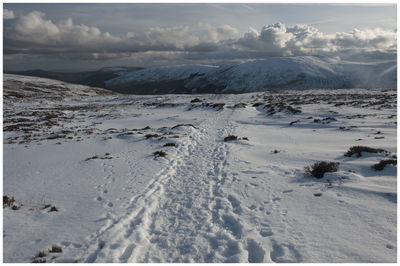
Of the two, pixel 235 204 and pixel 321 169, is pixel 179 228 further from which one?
pixel 321 169

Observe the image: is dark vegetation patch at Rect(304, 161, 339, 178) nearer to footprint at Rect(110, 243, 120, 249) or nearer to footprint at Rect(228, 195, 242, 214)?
footprint at Rect(228, 195, 242, 214)

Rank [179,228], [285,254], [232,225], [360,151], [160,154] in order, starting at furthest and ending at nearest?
[160,154], [360,151], [232,225], [179,228], [285,254]

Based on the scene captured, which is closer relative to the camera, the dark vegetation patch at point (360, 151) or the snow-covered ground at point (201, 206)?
the snow-covered ground at point (201, 206)

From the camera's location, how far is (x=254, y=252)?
623cm

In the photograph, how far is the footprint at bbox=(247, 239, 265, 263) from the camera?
19.8 feet

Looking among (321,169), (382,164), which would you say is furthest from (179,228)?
(382,164)

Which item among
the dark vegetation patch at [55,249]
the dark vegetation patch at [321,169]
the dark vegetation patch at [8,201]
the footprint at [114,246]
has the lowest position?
the footprint at [114,246]

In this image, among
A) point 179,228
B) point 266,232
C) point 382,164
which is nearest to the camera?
point 266,232

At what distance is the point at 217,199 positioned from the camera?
9.08 meters

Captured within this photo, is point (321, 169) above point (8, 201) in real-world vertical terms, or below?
above

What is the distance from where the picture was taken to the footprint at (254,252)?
6.02 m

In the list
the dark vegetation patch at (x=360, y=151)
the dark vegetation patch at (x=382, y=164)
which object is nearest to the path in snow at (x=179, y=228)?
the dark vegetation patch at (x=382, y=164)

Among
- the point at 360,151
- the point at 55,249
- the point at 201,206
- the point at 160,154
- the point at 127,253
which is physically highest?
the point at 360,151

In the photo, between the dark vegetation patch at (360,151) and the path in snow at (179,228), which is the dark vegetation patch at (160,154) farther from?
the dark vegetation patch at (360,151)
